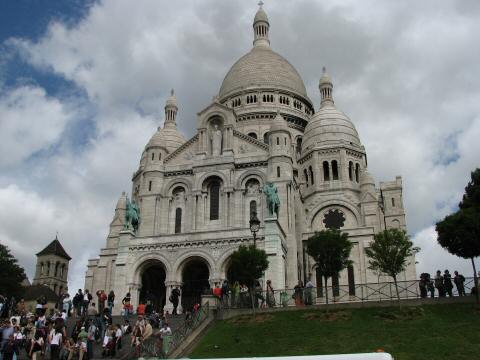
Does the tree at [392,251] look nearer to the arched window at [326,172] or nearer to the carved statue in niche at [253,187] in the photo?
the carved statue in niche at [253,187]

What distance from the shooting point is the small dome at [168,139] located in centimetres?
5400

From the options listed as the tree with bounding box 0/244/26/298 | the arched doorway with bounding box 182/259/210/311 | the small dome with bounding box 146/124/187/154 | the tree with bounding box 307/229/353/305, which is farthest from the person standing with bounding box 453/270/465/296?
the tree with bounding box 0/244/26/298

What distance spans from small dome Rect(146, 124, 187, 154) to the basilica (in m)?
0.14

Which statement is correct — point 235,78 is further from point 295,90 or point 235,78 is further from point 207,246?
point 207,246

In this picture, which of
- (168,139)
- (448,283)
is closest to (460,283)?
(448,283)

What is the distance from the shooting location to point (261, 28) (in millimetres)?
87250

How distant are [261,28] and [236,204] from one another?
4667 centimetres

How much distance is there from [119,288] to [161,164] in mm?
13410

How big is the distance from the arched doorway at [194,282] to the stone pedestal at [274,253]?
19.3 feet

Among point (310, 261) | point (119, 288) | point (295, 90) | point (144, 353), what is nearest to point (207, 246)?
point (119, 288)

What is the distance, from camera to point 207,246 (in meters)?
42.9

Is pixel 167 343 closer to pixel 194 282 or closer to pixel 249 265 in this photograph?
pixel 249 265

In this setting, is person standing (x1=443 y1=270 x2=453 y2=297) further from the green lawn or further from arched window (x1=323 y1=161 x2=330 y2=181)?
arched window (x1=323 y1=161 x2=330 y2=181)

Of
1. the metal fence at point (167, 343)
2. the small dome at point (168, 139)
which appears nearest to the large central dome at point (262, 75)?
the small dome at point (168, 139)
